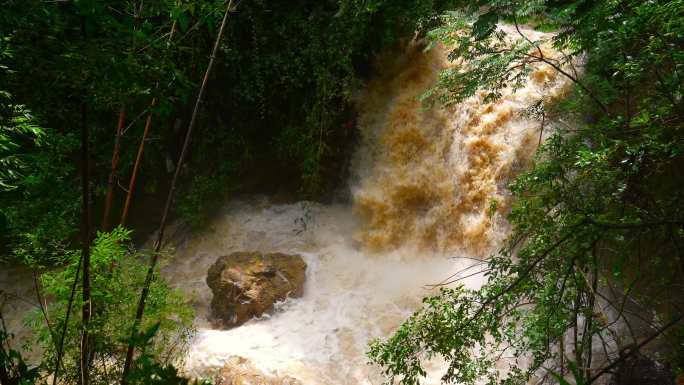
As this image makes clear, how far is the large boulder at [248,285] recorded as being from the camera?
4.61 meters

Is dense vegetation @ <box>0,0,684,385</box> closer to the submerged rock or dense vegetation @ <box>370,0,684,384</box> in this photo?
dense vegetation @ <box>370,0,684,384</box>

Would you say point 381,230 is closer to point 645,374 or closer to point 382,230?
point 382,230

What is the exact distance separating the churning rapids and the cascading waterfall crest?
1cm

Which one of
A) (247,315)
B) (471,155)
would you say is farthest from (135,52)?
(471,155)

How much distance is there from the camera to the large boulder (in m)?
4.61

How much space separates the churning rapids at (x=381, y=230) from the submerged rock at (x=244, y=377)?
0.28ft

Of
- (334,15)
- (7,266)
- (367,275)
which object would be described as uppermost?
(334,15)

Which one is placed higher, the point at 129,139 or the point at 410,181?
the point at 410,181

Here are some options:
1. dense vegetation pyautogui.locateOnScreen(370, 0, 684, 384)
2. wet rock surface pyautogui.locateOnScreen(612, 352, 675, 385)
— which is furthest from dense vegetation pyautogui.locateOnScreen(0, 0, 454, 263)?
wet rock surface pyautogui.locateOnScreen(612, 352, 675, 385)

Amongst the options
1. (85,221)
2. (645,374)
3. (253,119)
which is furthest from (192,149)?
(645,374)

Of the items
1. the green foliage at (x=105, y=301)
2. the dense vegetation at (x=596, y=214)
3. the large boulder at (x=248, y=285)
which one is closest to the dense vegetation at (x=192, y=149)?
the green foliage at (x=105, y=301)

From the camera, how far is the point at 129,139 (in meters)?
5.49

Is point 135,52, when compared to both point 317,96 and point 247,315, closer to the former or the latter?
point 247,315

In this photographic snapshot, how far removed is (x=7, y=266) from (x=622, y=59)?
22.5 ft
